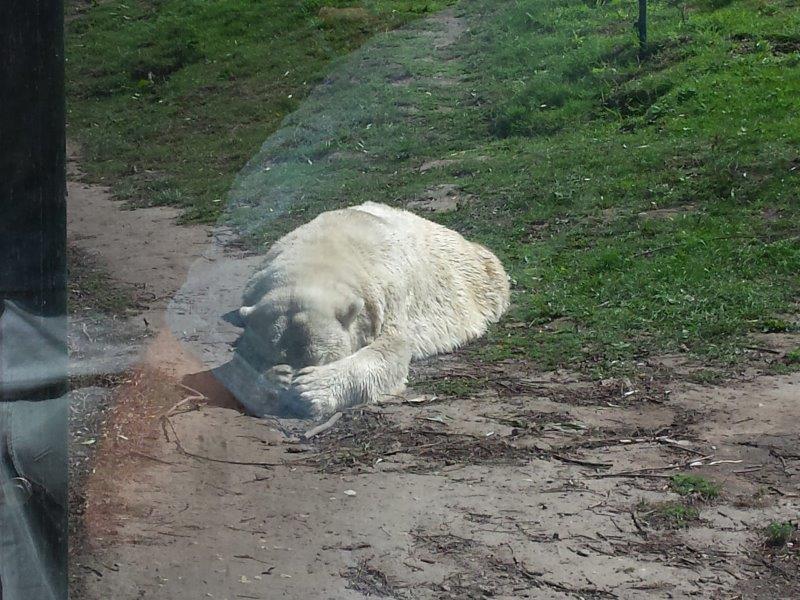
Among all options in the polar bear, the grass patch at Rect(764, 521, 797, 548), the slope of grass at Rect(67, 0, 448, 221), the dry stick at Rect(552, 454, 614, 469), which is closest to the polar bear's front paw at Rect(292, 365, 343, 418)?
the polar bear

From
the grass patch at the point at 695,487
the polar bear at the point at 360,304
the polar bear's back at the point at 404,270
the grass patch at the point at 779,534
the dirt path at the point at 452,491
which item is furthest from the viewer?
the polar bear's back at the point at 404,270

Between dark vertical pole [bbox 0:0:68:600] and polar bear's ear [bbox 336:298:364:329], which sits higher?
dark vertical pole [bbox 0:0:68:600]

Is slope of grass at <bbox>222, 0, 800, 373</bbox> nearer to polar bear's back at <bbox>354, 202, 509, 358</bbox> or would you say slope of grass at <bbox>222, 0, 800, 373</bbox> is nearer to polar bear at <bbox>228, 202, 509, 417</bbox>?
polar bear's back at <bbox>354, 202, 509, 358</bbox>

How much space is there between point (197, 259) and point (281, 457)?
3.58 metres

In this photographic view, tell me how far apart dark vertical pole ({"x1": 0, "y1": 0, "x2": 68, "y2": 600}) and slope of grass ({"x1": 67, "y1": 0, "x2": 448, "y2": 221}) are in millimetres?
6686

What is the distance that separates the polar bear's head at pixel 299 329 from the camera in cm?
558

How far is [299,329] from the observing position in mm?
5586

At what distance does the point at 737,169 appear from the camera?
28.8 feet

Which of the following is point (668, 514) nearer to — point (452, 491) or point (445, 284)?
point (452, 491)

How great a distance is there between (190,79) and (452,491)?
8579 mm

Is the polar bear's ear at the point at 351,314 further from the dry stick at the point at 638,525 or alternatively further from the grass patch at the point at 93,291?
the dry stick at the point at 638,525

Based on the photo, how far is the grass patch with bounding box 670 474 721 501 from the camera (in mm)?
4223

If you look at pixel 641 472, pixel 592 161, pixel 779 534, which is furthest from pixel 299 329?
pixel 592 161

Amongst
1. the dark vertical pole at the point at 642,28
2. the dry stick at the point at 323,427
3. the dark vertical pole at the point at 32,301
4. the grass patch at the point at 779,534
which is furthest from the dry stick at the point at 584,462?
the dark vertical pole at the point at 642,28
